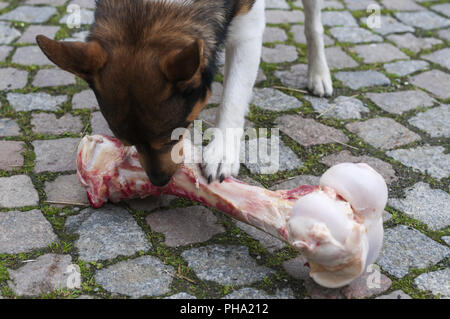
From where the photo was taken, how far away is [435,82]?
473 centimetres

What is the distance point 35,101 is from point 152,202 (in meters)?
1.68

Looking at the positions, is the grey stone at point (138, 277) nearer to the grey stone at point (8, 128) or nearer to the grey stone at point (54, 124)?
the grey stone at point (54, 124)

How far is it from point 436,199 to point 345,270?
124cm

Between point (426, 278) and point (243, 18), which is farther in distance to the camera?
point (243, 18)

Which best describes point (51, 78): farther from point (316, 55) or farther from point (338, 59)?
point (338, 59)

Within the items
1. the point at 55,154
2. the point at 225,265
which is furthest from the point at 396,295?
the point at 55,154

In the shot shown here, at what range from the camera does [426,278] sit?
2.67 m

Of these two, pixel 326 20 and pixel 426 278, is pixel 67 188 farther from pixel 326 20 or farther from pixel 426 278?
pixel 326 20

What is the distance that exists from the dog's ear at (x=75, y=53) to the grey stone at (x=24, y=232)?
36.2 inches

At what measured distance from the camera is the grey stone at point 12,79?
4.50 m

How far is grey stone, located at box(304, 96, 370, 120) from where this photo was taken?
427cm

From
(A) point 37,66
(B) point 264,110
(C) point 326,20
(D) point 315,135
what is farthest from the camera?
(C) point 326,20

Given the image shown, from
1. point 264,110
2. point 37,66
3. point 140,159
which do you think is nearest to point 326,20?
point 264,110

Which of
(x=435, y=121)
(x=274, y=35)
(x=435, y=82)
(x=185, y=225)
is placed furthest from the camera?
(x=274, y=35)
